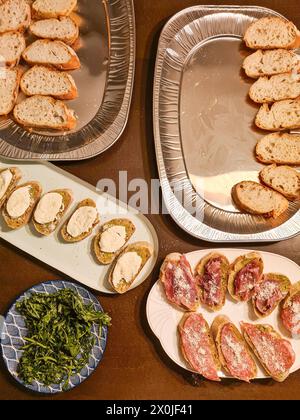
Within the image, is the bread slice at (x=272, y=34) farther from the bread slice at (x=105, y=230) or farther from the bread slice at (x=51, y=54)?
the bread slice at (x=105, y=230)

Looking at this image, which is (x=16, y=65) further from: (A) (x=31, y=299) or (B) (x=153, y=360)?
(B) (x=153, y=360)

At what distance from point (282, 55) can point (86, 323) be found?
80.1 inches

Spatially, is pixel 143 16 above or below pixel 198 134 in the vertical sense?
above

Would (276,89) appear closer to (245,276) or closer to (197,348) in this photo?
(245,276)

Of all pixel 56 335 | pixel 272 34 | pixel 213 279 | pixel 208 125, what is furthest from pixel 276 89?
pixel 56 335

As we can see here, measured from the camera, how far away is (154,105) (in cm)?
275

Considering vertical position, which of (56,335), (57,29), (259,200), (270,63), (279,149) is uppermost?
(57,29)

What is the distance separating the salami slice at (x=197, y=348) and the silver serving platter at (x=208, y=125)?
512 millimetres

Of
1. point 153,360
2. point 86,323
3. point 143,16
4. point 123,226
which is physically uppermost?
point 143,16

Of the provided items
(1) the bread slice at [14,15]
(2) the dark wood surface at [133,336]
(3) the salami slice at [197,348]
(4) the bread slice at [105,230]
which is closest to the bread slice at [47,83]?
(1) the bread slice at [14,15]

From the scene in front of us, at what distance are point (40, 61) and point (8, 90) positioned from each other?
27cm

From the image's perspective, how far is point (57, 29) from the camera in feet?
9.19

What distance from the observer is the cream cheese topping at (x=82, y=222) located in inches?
105
